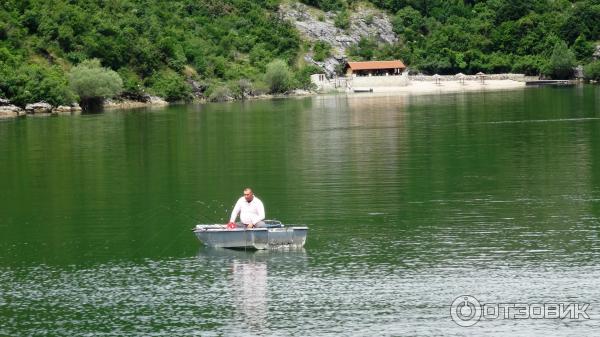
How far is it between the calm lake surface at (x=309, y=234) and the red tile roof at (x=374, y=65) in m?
115

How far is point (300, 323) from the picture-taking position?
93.6 ft

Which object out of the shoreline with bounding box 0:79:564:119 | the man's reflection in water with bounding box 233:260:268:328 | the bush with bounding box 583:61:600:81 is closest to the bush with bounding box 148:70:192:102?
the shoreline with bounding box 0:79:564:119

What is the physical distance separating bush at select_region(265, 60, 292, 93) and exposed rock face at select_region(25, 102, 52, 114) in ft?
167

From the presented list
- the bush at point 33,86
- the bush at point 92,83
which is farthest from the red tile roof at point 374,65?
the bush at point 33,86

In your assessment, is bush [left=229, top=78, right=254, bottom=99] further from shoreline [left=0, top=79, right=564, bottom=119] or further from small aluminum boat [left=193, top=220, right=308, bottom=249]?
small aluminum boat [left=193, top=220, right=308, bottom=249]

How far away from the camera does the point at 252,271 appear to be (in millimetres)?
34375

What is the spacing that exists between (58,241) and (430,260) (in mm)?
14572

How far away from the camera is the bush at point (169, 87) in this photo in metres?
161

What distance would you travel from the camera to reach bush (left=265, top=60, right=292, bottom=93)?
175 metres

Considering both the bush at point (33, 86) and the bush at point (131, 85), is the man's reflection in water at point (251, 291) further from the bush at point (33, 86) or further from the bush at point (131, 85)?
the bush at point (131, 85)

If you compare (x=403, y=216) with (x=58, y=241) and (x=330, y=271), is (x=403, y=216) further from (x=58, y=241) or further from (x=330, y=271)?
(x=58, y=241)

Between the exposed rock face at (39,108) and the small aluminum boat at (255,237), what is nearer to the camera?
the small aluminum boat at (255,237)

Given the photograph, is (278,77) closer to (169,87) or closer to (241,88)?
(241,88)

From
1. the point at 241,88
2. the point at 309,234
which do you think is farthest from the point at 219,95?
the point at 309,234
